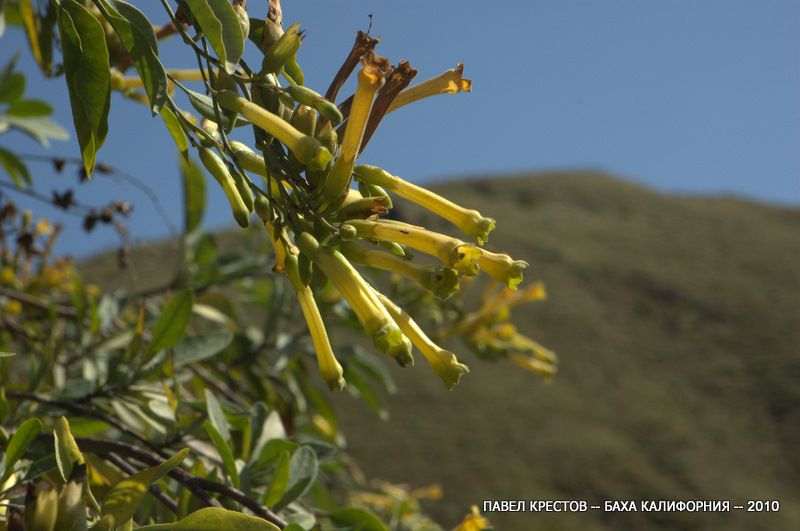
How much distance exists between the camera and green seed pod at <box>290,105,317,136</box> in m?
0.99

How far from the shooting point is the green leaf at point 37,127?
278cm

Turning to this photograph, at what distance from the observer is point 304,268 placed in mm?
1006

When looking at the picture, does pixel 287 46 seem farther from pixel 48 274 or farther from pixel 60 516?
pixel 48 274

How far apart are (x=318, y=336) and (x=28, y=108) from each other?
218cm

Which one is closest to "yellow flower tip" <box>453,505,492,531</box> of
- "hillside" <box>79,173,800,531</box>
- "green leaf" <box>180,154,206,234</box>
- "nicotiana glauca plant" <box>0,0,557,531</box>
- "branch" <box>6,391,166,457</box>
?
"nicotiana glauca plant" <box>0,0,557,531</box>

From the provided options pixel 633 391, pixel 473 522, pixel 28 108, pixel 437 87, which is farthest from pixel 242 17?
pixel 633 391

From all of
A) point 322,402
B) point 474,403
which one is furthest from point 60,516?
point 474,403

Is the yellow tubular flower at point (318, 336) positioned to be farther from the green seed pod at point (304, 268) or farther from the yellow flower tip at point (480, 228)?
the yellow flower tip at point (480, 228)

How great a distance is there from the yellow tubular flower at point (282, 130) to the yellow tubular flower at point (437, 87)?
179mm

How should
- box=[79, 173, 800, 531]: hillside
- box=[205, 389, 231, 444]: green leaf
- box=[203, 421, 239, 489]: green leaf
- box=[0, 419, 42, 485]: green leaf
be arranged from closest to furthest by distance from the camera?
box=[0, 419, 42, 485]: green leaf, box=[203, 421, 239, 489]: green leaf, box=[205, 389, 231, 444]: green leaf, box=[79, 173, 800, 531]: hillside

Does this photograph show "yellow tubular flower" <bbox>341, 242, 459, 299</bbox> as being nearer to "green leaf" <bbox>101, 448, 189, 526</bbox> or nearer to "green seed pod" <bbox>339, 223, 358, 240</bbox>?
"green seed pod" <bbox>339, 223, 358, 240</bbox>

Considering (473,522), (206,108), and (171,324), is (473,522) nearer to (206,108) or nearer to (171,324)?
(171,324)

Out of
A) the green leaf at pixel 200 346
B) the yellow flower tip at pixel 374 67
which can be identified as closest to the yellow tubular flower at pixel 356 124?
the yellow flower tip at pixel 374 67

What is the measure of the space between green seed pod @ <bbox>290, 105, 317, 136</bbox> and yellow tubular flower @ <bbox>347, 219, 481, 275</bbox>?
0.39ft
